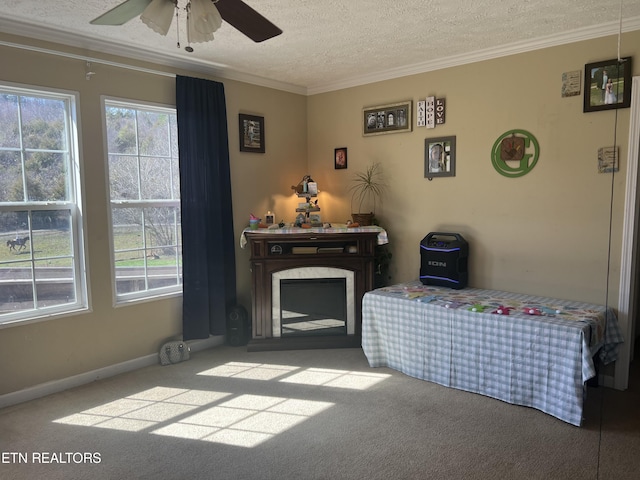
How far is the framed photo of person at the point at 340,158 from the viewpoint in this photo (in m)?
4.80

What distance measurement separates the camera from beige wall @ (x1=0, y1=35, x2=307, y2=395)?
320 centimetres

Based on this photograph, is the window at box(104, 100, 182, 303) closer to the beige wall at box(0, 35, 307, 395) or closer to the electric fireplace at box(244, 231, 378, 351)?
the beige wall at box(0, 35, 307, 395)

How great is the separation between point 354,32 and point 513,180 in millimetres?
1671

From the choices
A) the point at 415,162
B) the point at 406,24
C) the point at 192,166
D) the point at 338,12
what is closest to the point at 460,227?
the point at 415,162

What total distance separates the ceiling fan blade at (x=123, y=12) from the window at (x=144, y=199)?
1.57 meters

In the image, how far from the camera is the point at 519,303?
3.40 m

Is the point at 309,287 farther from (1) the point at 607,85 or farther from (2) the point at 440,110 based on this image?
(1) the point at 607,85

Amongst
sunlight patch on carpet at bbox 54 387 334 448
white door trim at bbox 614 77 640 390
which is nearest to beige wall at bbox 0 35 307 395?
sunlight patch on carpet at bbox 54 387 334 448

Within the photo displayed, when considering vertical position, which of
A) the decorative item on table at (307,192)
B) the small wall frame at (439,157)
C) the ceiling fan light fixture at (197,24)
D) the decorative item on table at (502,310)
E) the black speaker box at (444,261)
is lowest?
the decorative item on table at (502,310)

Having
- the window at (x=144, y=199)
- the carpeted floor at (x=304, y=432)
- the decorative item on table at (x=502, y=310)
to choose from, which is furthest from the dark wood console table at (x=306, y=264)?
the decorative item on table at (x=502, y=310)

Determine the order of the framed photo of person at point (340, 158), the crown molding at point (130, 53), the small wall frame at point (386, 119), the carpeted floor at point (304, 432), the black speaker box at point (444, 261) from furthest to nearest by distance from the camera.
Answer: the framed photo of person at point (340, 158) < the small wall frame at point (386, 119) < the black speaker box at point (444, 261) < the crown molding at point (130, 53) < the carpeted floor at point (304, 432)

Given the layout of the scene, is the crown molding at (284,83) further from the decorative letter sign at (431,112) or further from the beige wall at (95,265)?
the decorative letter sign at (431,112)

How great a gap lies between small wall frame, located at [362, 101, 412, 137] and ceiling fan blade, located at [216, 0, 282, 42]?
7.15 feet

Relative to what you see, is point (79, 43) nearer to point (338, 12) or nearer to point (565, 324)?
point (338, 12)
